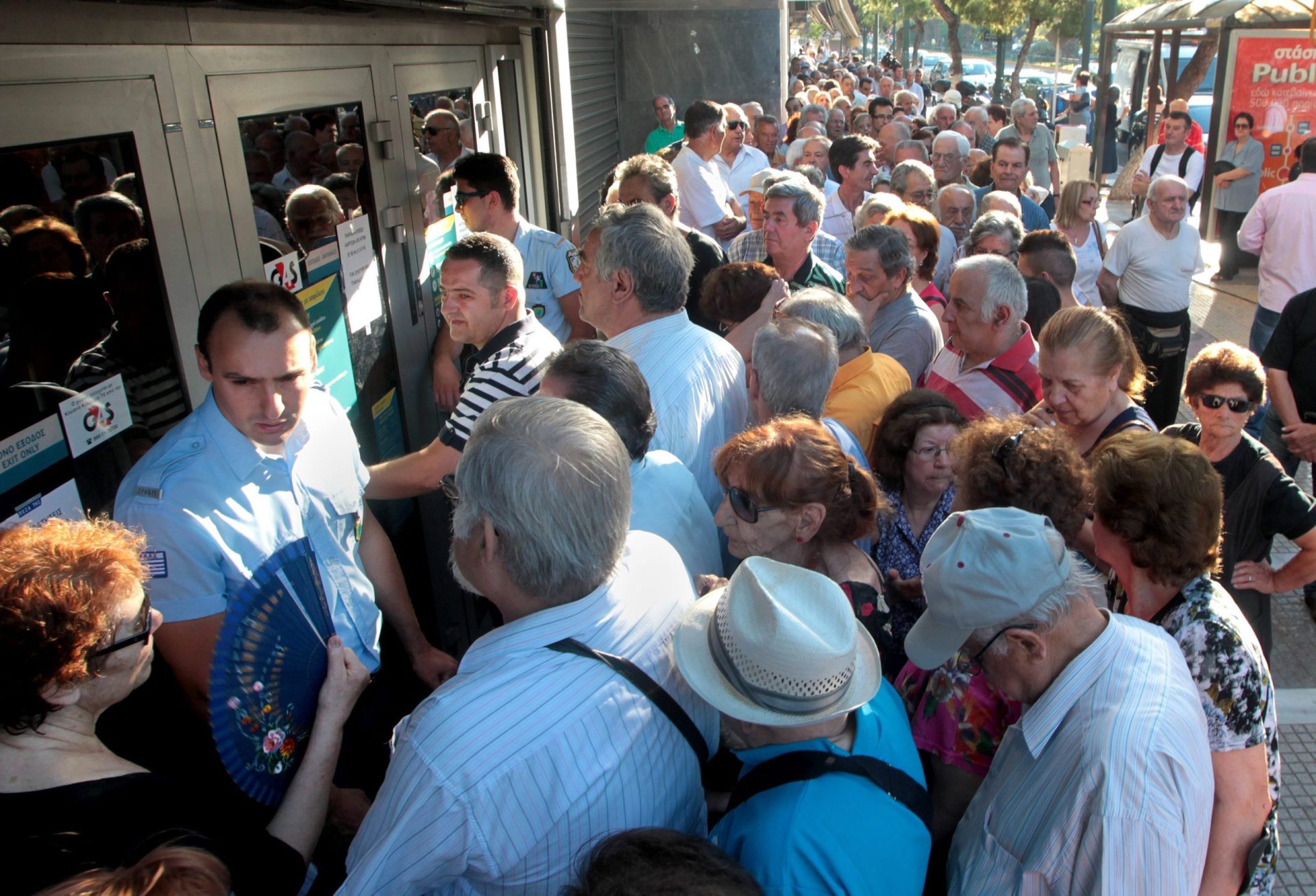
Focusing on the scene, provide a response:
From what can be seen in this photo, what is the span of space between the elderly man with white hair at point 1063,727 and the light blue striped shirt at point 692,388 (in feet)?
3.58

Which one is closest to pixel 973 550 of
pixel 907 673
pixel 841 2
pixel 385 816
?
pixel 907 673

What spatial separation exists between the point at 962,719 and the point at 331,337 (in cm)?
249

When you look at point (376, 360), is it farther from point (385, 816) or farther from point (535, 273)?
point (385, 816)

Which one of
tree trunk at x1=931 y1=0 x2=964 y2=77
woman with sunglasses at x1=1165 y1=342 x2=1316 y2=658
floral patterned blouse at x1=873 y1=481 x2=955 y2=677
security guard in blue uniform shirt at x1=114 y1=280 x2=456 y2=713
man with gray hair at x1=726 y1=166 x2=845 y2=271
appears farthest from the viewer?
tree trunk at x1=931 y1=0 x2=964 y2=77

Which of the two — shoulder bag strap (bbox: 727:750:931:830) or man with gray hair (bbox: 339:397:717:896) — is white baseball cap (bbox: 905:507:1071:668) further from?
man with gray hair (bbox: 339:397:717:896)

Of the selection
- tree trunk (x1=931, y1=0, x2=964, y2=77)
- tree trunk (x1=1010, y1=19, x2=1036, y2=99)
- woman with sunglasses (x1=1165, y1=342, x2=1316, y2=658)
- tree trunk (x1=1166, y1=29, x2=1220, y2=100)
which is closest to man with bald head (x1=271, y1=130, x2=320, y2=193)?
woman with sunglasses (x1=1165, y1=342, x2=1316, y2=658)

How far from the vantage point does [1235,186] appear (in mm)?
10477

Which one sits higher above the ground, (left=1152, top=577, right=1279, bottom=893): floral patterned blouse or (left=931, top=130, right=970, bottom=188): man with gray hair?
(left=931, top=130, right=970, bottom=188): man with gray hair

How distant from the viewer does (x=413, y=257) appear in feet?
14.1

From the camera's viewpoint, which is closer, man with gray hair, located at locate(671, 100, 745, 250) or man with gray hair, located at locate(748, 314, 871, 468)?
man with gray hair, located at locate(748, 314, 871, 468)

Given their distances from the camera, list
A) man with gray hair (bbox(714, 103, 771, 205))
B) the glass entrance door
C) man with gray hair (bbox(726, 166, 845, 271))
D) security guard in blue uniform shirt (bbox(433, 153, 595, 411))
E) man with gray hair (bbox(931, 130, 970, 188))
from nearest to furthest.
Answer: the glass entrance door → security guard in blue uniform shirt (bbox(433, 153, 595, 411)) → man with gray hair (bbox(726, 166, 845, 271)) → man with gray hair (bbox(931, 130, 970, 188)) → man with gray hair (bbox(714, 103, 771, 205))

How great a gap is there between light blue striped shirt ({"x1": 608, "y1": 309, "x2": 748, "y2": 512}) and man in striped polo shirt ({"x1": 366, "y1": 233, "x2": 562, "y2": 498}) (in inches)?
12.8

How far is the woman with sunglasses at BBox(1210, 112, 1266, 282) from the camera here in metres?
10.3

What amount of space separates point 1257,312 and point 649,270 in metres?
5.00
